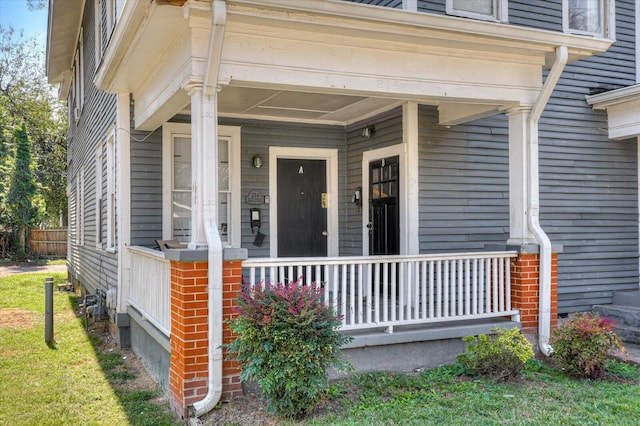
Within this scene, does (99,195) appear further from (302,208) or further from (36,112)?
(36,112)

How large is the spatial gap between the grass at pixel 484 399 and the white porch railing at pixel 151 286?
1.74 meters

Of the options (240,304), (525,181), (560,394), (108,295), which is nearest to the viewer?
(240,304)

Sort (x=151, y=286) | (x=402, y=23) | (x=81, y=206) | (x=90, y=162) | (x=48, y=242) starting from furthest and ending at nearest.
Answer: (x=48, y=242), (x=81, y=206), (x=90, y=162), (x=151, y=286), (x=402, y=23)

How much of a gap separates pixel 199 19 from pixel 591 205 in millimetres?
6060

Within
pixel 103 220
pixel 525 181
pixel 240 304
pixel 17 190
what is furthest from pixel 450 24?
pixel 17 190

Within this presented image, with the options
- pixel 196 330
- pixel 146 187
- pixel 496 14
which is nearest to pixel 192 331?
pixel 196 330

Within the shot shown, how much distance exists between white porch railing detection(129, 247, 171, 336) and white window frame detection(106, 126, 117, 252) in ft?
3.78

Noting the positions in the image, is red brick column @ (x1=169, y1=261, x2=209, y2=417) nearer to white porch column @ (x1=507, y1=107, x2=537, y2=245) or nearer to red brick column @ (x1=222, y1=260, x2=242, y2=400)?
red brick column @ (x1=222, y1=260, x2=242, y2=400)

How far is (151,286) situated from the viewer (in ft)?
18.2

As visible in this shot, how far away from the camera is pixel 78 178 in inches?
498

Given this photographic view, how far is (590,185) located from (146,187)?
237 inches

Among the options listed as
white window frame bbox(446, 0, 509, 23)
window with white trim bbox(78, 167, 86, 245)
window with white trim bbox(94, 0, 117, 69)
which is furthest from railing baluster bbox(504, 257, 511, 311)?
window with white trim bbox(78, 167, 86, 245)

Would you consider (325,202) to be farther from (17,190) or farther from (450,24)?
(17,190)

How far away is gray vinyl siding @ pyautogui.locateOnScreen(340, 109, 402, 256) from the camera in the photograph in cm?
710
